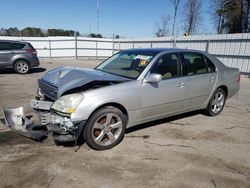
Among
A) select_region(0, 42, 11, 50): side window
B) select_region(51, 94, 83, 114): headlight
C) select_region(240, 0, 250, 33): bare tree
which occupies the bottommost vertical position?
select_region(51, 94, 83, 114): headlight

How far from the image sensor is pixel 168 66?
438cm

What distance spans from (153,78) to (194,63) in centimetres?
149

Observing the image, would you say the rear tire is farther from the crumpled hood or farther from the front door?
the crumpled hood

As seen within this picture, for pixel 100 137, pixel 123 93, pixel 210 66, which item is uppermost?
pixel 210 66

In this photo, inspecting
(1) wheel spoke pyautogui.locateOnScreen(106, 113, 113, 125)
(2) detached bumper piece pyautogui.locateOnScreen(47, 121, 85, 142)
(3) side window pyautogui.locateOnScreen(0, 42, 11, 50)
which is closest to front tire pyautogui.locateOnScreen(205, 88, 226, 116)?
(1) wheel spoke pyautogui.locateOnScreen(106, 113, 113, 125)

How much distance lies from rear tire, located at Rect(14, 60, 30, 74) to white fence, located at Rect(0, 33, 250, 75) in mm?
10847

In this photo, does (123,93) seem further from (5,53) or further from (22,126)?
(5,53)

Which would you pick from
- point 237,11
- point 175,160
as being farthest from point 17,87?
point 237,11

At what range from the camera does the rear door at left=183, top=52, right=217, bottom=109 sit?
4.66m

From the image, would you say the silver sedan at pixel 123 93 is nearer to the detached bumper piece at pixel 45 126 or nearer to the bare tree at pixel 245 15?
the detached bumper piece at pixel 45 126

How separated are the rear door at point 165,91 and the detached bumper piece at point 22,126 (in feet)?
5.87

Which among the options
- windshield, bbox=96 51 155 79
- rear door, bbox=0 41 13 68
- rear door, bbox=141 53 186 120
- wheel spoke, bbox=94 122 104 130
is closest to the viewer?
wheel spoke, bbox=94 122 104 130

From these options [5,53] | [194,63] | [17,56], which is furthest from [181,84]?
[5,53]

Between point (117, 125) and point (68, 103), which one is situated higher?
point (68, 103)
